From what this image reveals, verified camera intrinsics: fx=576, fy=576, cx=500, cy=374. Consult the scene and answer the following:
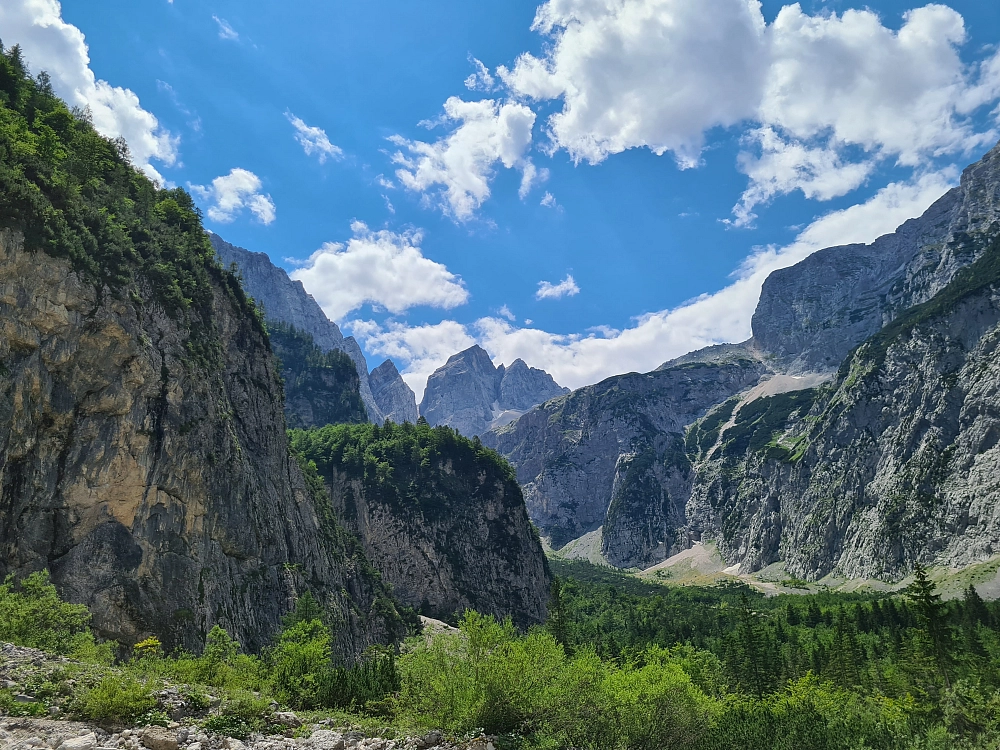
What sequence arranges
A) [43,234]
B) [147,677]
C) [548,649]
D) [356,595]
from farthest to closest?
[356,595]
[43,234]
[548,649]
[147,677]

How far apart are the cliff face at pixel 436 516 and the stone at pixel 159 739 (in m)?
114

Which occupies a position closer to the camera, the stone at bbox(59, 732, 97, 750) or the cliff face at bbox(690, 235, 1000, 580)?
the stone at bbox(59, 732, 97, 750)

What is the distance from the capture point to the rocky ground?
16672 mm

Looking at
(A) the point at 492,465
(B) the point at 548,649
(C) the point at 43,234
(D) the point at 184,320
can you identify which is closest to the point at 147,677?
(B) the point at 548,649

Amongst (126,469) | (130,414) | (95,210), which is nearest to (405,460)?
(130,414)

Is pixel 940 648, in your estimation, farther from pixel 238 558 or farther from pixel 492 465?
pixel 492 465

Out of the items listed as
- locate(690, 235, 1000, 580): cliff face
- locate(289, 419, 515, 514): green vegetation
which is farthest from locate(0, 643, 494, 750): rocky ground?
locate(690, 235, 1000, 580): cliff face

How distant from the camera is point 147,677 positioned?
2298cm

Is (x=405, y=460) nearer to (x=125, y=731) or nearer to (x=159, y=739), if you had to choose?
(x=125, y=731)

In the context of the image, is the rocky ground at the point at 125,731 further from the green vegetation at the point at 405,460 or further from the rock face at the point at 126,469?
the green vegetation at the point at 405,460

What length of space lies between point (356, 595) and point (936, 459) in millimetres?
167069

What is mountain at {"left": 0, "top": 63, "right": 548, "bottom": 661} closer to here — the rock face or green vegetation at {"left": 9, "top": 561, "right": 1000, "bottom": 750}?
the rock face

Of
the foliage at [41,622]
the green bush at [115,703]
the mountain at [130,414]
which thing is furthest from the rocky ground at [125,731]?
the mountain at [130,414]

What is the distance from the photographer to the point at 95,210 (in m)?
55.9
